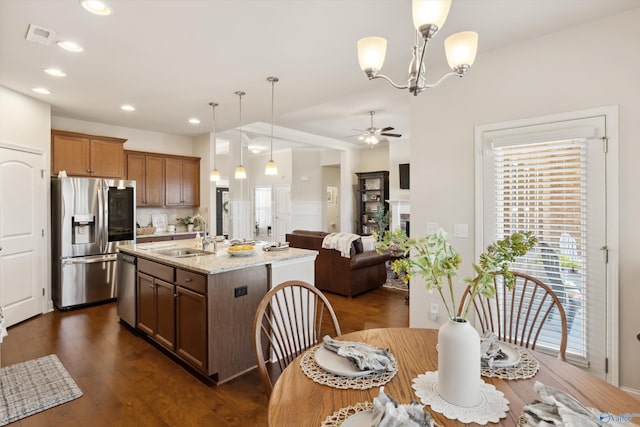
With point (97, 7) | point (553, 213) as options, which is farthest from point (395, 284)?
point (97, 7)

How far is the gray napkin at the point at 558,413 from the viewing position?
87cm

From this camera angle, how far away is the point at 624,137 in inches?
89.5

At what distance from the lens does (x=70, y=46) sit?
2.73 meters

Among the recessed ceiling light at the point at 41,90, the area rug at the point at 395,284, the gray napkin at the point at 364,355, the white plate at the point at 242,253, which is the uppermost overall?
the recessed ceiling light at the point at 41,90

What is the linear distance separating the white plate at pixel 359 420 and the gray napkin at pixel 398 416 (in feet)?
0.08

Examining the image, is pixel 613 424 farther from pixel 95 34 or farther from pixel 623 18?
pixel 95 34

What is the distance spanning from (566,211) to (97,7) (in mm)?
3598

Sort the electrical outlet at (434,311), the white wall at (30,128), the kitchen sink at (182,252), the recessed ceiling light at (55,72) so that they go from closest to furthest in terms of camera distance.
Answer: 1. the electrical outlet at (434,311)
2. the recessed ceiling light at (55,72)
3. the kitchen sink at (182,252)
4. the white wall at (30,128)

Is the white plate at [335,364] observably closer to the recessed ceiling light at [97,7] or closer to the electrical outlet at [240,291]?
the electrical outlet at [240,291]

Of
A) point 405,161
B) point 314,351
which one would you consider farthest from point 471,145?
point 405,161

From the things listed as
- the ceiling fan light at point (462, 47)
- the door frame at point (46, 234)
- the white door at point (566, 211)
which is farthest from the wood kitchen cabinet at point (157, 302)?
the white door at point (566, 211)

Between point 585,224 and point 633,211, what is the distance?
10.8 inches

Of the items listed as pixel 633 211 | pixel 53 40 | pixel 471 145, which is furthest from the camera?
pixel 471 145

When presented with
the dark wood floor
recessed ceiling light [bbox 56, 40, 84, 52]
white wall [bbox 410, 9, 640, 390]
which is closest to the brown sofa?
the dark wood floor
